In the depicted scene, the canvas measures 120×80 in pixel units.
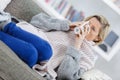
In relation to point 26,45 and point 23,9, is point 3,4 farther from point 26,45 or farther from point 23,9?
point 26,45

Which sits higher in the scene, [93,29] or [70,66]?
[93,29]

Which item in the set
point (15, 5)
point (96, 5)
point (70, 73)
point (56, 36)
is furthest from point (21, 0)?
point (96, 5)

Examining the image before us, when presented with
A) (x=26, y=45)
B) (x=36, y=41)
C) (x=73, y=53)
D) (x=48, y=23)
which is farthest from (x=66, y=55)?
(x=26, y=45)

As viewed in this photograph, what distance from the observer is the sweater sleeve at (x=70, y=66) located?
1610 millimetres

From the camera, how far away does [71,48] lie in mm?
1680

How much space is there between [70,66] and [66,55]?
0.08 m

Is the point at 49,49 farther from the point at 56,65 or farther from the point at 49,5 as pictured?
the point at 49,5

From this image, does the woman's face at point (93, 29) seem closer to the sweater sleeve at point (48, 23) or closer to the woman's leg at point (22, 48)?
the sweater sleeve at point (48, 23)

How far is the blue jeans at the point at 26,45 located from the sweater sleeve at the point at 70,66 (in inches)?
13.4

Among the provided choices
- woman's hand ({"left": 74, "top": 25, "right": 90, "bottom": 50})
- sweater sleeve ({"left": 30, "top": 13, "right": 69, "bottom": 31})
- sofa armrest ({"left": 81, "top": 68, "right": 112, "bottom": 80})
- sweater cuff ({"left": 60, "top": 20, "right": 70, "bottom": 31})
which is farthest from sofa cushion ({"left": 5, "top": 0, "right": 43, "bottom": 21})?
sofa armrest ({"left": 81, "top": 68, "right": 112, "bottom": 80})

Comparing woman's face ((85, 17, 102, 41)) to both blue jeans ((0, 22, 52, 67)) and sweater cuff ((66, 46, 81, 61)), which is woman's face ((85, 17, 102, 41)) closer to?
sweater cuff ((66, 46, 81, 61))

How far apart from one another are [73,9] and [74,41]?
2.81 ft

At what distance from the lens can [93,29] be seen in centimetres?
185

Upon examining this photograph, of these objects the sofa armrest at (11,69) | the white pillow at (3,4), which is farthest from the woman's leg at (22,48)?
the white pillow at (3,4)
